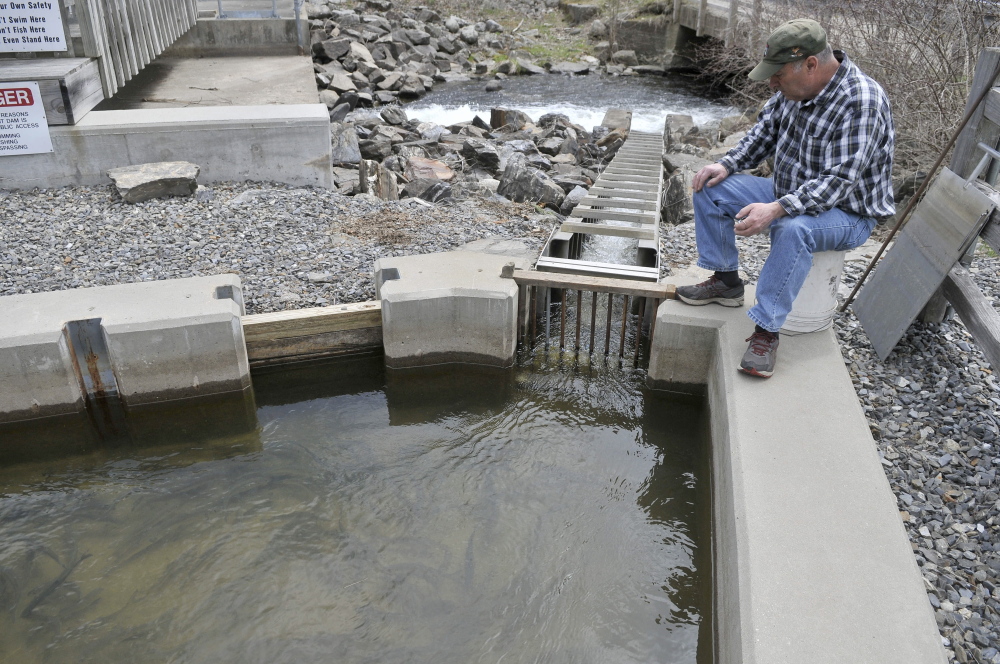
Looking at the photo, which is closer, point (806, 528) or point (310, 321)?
point (806, 528)

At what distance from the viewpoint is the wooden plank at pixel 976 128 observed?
13.3ft

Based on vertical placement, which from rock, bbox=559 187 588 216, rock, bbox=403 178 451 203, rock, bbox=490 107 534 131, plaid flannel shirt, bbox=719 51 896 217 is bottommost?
rock, bbox=490 107 534 131

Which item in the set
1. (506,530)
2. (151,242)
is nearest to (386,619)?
(506,530)

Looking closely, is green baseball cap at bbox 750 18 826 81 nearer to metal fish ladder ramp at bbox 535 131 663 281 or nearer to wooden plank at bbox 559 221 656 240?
metal fish ladder ramp at bbox 535 131 663 281

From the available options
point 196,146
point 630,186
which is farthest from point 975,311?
point 196,146

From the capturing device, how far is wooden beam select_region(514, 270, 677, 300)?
5.00 meters

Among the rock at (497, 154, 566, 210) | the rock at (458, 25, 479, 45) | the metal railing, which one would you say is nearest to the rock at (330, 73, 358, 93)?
the rock at (458, 25, 479, 45)

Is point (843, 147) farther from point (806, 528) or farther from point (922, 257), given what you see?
point (806, 528)

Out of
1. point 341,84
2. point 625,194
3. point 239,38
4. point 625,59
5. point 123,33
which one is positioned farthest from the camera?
point 625,59

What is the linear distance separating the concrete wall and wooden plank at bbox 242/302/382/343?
33.4ft

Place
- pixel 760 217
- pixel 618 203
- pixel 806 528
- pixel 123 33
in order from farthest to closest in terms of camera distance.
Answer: pixel 123 33 < pixel 618 203 < pixel 760 217 < pixel 806 528

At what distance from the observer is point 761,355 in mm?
3936

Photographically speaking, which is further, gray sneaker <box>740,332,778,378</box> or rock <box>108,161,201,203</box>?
rock <box>108,161,201,203</box>

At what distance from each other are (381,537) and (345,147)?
746 centimetres
